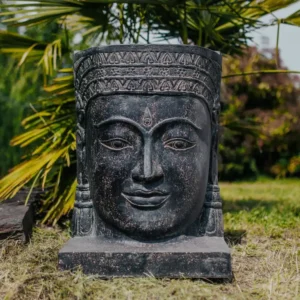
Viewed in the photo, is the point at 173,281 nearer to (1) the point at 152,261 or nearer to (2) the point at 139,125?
(1) the point at 152,261

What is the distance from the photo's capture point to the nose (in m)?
2.92

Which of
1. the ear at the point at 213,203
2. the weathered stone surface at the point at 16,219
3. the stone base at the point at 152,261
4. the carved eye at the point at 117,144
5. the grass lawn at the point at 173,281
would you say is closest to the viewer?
the grass lawn at the point at 173,281

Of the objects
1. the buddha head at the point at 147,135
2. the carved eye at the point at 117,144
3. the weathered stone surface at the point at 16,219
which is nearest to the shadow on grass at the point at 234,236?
the buddha head at the point at 147,135

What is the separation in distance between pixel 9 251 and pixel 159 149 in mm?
1330

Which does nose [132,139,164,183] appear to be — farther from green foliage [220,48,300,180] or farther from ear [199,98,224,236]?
green foliage [220,48,300,180]

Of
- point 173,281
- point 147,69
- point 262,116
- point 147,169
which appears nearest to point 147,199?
point 147,169

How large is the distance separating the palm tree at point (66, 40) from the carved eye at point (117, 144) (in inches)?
40.7

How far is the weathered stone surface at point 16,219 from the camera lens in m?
3.67

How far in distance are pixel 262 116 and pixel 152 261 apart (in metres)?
8.11

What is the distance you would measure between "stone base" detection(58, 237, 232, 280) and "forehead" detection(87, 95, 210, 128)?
74 centimetres

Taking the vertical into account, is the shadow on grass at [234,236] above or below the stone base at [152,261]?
below

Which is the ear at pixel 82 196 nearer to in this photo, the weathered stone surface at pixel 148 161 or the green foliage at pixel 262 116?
the weathered stone surface at pixel 148 161

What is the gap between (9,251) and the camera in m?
3.54

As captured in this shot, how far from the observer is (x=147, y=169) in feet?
9.58
